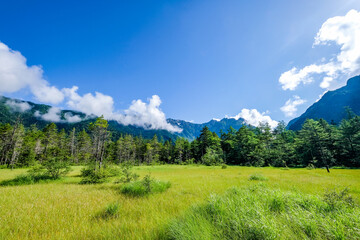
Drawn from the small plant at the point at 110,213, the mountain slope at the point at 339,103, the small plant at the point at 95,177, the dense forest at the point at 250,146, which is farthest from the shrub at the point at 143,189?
the mountain slope at the point at 339,103

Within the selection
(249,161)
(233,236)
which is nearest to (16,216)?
(233,236)

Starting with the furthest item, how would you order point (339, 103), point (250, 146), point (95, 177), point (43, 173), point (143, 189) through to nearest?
point (339, 103) < point (250, 146) < point (43, 173) < point (95, 177) < point (143, 189)

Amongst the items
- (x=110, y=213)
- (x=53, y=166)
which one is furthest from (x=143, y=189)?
(x=53, y=166)

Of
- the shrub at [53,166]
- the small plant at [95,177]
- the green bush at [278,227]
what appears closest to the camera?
the green bush at [278,227]

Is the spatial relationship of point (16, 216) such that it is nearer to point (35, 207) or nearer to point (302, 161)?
point (35, 207)

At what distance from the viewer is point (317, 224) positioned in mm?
2172

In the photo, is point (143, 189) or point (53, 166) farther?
point (53, 166)

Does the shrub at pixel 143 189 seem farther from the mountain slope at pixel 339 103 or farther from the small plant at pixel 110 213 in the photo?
the mountain slope at pixel 339 103

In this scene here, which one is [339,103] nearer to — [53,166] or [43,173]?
[53,166]

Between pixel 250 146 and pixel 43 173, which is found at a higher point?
pixel 250 146

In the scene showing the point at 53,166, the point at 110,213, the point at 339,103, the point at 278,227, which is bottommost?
the point at 110,213

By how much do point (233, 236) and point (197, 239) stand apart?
2.05ft

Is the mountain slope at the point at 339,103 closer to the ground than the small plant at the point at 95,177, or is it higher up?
higher up

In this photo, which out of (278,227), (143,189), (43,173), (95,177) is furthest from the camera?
(43,173)
